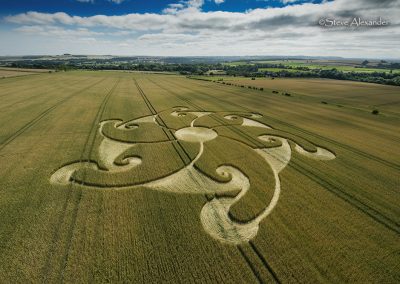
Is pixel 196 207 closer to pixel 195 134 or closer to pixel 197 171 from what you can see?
pixel 197 171

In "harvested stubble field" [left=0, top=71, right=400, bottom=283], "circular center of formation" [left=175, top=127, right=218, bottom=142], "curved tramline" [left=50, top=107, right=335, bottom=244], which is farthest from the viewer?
"circular center of formation" [left=175, top=127, right=218, bottom=142]

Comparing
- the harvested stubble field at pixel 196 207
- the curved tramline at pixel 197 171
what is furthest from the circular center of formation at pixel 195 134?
the harvested stubble field at pixel 196 207

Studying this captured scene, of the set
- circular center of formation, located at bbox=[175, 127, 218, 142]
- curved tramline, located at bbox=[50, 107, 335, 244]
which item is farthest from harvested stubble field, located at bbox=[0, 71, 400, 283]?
circular center of formation, located at bbox=[175, 127, 218, 142]

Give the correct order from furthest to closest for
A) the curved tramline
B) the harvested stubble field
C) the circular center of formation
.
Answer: the circular center of formation < the curved tramline < the harvested stubble field

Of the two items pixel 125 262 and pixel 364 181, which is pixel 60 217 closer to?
pixel 125 262

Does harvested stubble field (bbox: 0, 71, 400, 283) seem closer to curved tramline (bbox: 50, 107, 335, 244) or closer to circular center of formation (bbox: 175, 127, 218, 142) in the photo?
curved tramline (bbox: 50, 107, 335, 244)

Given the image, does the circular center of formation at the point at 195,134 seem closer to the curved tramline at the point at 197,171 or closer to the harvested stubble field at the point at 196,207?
the curved tramline at the point at 197,171

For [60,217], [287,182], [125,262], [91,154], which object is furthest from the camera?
[91,154]

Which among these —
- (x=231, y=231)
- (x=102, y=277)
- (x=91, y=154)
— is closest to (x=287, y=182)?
(x=231, y=231)
